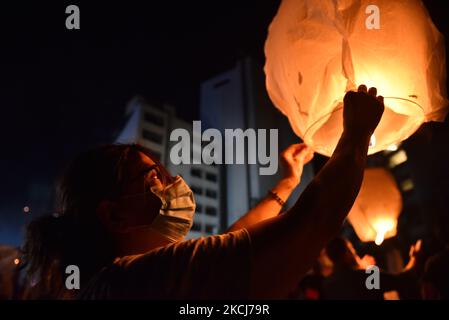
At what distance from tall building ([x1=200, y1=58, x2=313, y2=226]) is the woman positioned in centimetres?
1660

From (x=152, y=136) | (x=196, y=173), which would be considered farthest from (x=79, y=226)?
(x=196, y=173)

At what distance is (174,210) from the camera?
3.71 ft

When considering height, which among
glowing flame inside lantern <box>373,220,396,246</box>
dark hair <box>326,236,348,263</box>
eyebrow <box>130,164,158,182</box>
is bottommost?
dark hair <box>326,236,348,263</box>

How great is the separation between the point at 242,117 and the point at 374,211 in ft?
59.4

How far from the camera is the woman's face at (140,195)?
1.03 m

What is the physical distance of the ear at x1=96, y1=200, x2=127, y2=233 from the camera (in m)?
1.02

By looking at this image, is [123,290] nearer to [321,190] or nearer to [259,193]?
[321,190]

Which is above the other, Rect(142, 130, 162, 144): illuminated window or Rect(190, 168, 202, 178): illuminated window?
Rect(142, 130, 162, 144): illuminated window

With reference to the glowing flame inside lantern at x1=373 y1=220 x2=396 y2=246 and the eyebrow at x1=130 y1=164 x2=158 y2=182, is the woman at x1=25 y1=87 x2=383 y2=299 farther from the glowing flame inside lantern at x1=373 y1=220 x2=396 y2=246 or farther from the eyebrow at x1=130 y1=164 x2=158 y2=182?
the glowing flame inside lantern at x1=373 y1=220 x2=396 y2=246

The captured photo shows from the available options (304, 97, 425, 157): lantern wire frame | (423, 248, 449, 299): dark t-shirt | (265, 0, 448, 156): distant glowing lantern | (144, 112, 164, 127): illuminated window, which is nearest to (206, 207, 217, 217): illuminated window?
(144, 112, 164, 127): illuminated window

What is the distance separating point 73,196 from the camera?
1.08 metres

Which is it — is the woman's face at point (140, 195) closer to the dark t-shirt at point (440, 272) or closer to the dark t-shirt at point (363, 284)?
the dark t-shirt at point (363, 284)

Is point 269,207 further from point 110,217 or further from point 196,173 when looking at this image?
point 196,173
